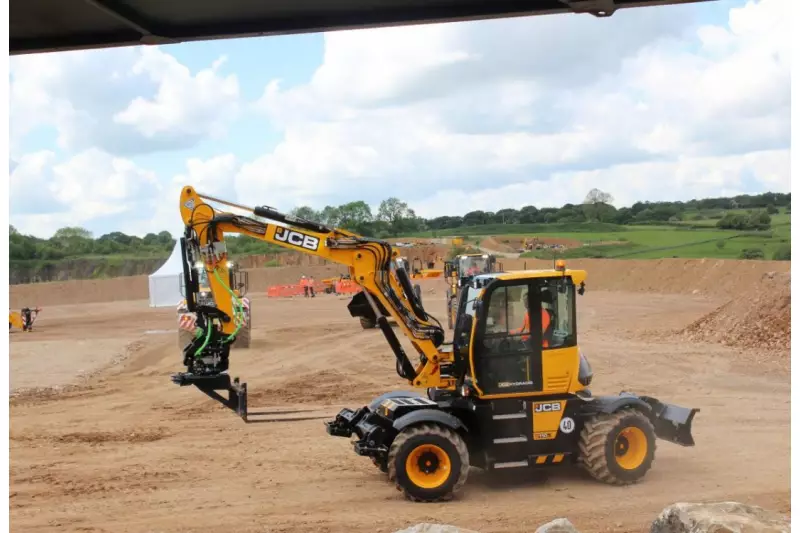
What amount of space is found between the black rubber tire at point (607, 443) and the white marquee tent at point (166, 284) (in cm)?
3268

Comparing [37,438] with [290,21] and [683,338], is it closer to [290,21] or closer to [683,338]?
[290,21]

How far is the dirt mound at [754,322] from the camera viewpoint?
19.5 m

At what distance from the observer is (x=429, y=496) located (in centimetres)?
831

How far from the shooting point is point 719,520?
503cm

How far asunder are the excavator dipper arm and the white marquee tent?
3030 centimetres

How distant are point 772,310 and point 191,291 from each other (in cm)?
1575

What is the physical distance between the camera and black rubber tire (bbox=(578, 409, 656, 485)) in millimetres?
8523

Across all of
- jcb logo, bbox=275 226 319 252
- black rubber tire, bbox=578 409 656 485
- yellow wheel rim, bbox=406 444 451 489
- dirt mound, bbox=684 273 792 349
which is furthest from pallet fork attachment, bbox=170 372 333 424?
dirt mound, bbox=684 273 792 349

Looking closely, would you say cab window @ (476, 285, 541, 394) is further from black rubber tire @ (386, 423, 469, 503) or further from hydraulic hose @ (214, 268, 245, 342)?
hydraulic hose @ (214, 268, 245, 342)

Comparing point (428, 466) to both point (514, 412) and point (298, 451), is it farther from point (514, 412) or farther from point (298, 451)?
point (298, 451)

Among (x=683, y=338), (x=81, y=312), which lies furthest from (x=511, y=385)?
(x=81, y=312)

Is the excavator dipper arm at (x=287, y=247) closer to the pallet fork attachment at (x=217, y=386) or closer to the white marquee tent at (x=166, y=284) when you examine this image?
the pallet fork attachment at (x=217, y=386)

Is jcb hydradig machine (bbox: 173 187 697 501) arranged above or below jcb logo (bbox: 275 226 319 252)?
below

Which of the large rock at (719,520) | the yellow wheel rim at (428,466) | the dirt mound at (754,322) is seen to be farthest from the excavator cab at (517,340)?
the dirt mound at (754,322)
